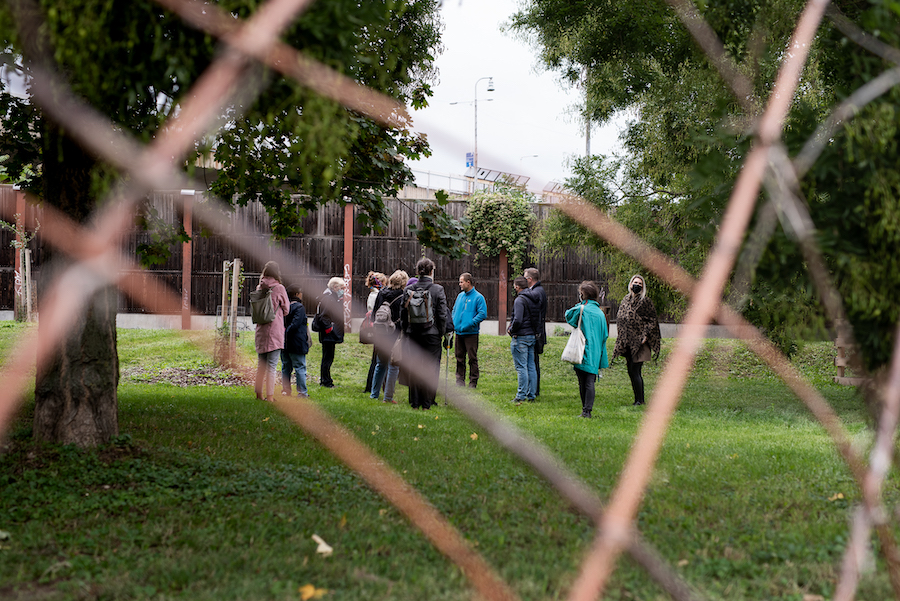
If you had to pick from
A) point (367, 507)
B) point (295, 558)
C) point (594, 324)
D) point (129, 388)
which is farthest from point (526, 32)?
point (295, 558)

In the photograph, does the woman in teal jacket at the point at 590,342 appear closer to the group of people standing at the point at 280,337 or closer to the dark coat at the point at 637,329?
the dark coat at the point at 637,329

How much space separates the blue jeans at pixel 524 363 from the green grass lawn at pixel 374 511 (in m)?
1.82

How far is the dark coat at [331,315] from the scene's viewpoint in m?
10.1

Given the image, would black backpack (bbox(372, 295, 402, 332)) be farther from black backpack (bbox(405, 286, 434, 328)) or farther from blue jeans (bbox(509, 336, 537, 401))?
blue jeans (bbox(509, 336, 537, 401))

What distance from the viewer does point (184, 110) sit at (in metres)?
3.18

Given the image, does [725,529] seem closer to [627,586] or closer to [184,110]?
[627,586]

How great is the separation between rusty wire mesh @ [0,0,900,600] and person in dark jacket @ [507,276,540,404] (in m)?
2.92

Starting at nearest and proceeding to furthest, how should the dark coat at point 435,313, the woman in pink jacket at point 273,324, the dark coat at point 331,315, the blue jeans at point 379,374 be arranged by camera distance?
the woman in pink jacket at point 273,324, the dark coat at point 435,313, the blue jeans at point 379,374, the dark coat at point 331,315

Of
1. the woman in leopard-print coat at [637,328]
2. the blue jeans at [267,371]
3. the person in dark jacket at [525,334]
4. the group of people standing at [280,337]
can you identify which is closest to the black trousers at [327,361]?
the group of people standing at [280,337]

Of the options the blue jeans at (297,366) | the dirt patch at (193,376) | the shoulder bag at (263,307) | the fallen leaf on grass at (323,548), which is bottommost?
the dirt patch at (193,376)

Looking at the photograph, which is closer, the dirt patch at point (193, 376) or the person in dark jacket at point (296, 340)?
the person in dark jacket at point (296, 340)

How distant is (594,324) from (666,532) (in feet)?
15.8

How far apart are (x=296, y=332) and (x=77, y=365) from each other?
399 centimetres

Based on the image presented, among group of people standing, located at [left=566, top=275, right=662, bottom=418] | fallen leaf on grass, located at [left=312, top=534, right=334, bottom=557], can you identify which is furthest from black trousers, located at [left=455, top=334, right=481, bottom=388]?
fallen leaf on grass, located at [left=312, top=534, right=334, bottom=557]
